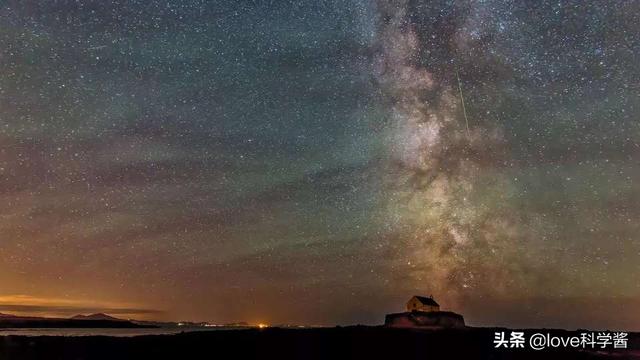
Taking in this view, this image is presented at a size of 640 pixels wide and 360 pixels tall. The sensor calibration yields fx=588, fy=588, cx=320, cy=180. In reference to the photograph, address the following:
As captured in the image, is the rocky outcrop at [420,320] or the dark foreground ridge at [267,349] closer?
the dark foreground ridge at [267,349]

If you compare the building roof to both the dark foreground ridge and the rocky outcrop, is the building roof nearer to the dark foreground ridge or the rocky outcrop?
the rocky outcrop

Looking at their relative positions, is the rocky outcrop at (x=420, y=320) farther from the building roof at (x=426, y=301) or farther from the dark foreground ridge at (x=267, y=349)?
the dark foreground ridge at (x=267, y=349)

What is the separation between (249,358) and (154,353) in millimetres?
6372

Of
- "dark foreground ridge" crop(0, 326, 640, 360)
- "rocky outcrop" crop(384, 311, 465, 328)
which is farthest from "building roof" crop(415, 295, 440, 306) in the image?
"dark foreground ridge" crop(0, 326, 640, 360)

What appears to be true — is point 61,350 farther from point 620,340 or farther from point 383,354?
point 620,340

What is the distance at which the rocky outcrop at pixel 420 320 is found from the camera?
270 feet

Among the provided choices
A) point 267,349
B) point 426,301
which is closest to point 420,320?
point 426,301

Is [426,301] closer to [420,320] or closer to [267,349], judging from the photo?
[420,320]

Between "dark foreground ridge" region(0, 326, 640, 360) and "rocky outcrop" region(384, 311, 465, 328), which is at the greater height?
"rocky outcrop" region(384, 311, 465, 328)

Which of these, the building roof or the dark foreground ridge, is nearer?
the dark foreground ridge

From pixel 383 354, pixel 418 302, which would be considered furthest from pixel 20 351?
pixel 418 302

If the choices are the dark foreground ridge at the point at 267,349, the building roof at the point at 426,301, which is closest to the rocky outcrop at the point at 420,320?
the building roof at the point at 426,301

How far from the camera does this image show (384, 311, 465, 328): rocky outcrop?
3238 inches

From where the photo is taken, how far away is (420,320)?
8275 centimetres
